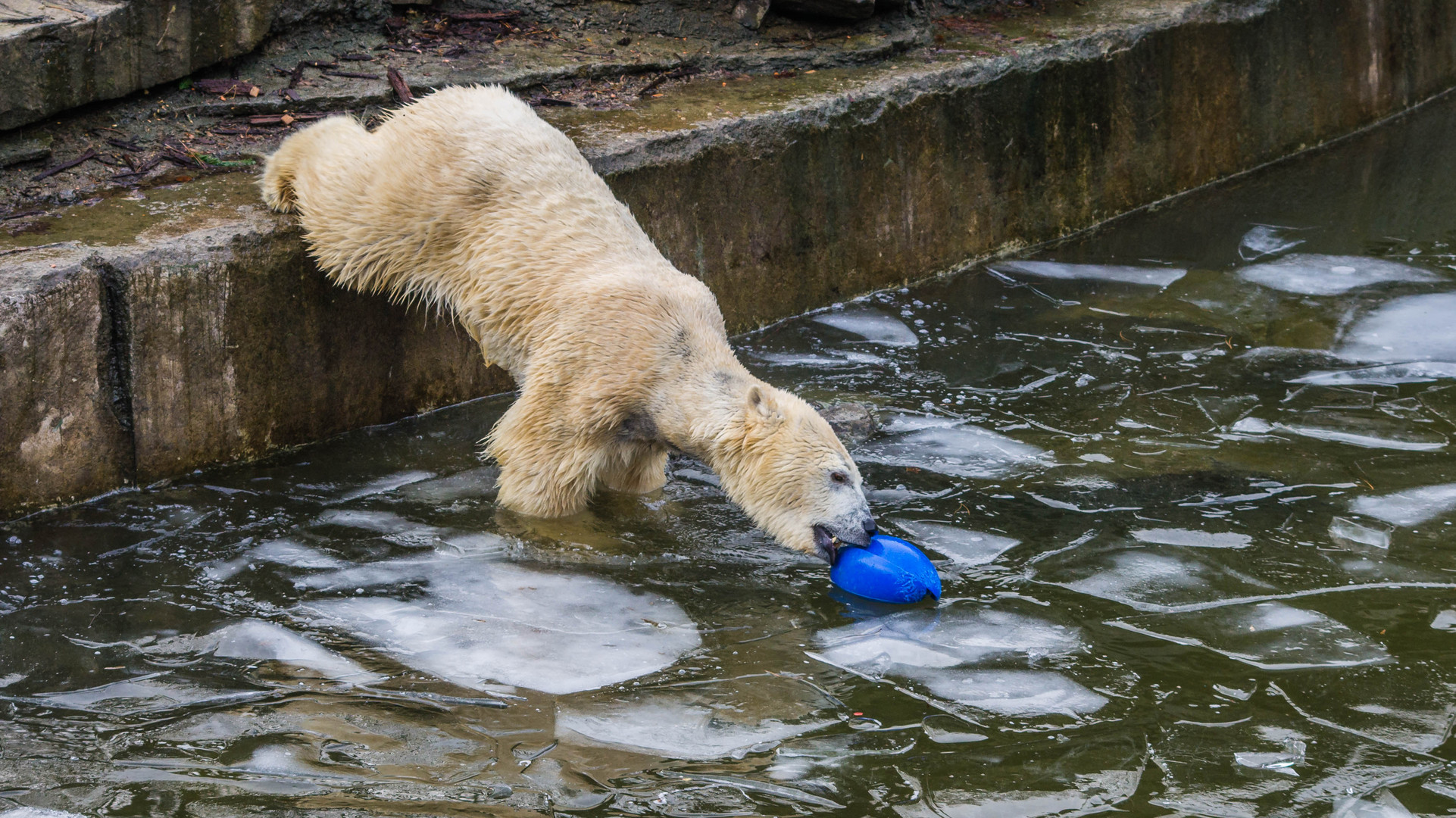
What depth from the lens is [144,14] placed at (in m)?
5.44

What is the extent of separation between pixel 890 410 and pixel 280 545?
8.73ft

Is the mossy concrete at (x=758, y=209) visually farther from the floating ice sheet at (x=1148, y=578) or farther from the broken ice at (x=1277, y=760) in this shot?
the broken ice at (x=1277, y=760)

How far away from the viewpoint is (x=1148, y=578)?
4.15 m

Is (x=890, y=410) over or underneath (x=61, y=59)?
underneath

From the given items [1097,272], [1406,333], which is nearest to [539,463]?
[1097,272]

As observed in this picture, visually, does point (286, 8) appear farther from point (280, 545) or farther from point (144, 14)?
point (280, 545)

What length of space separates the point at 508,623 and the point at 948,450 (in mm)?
2160

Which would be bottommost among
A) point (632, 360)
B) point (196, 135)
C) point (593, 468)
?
point (593, 468)

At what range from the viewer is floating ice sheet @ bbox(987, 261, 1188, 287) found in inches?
282

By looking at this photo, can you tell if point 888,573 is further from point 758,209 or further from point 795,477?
point 758,209

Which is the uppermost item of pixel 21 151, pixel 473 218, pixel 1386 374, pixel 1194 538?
pixel 21 151

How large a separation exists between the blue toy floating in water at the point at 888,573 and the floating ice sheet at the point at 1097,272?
3.73m

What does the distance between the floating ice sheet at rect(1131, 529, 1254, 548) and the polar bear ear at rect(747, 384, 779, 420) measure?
4.56 ft

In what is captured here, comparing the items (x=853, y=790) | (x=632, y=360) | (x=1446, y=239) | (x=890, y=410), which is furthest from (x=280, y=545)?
(x=1446, y=239)
